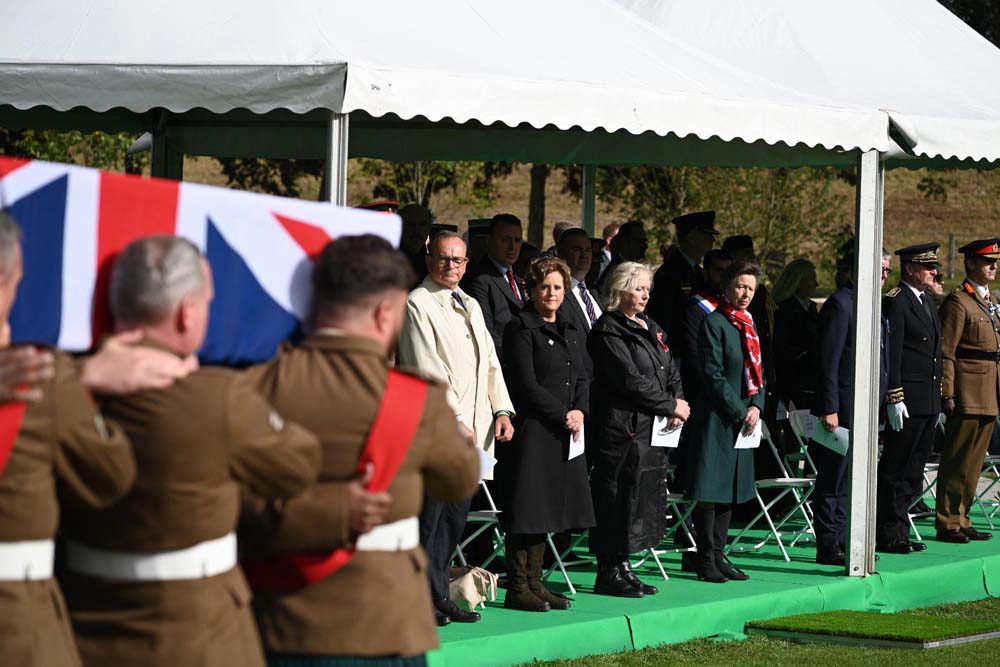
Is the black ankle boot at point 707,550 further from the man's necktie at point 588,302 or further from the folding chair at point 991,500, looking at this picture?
the folding chair at point 991,500

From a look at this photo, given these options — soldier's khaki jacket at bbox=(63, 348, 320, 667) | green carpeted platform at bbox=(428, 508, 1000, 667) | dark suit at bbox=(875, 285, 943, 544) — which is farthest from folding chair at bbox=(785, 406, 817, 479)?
soldier's khaki jacket at bbox=(63, 348, 320, 667)

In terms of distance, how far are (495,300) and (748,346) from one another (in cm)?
139

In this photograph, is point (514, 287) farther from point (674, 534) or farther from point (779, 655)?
point (779, 655)

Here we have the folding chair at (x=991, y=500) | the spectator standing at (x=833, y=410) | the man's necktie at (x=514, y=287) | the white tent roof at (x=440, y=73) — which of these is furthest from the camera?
the folding chair at (x=991, y=500)

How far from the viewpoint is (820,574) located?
29.7 feet

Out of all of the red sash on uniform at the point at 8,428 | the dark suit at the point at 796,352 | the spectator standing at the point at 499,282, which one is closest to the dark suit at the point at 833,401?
the dark suit at the point at 796,352

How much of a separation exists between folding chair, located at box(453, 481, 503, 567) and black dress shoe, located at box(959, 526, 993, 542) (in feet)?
11.0

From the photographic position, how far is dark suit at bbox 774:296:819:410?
1004cm

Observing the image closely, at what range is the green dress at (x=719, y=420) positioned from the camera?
858 centimetres

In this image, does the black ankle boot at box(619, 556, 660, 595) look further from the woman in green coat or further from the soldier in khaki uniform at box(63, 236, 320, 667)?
the soldier in khaki uniform at box(63, 236, 320, 667)

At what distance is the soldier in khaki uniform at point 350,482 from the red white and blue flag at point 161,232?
7.7 inches

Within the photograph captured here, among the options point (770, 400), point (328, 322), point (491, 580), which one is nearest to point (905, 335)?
point (770, 400)

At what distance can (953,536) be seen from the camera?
10.5 m

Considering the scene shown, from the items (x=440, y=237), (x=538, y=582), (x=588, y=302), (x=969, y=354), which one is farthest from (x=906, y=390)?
(x=440, y=237)
